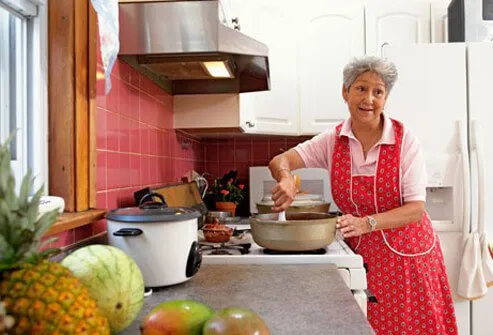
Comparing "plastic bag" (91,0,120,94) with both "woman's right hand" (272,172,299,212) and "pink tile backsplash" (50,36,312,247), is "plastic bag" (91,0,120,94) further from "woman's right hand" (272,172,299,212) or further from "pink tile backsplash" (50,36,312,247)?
"woman's right hand" (272,172,299,212)

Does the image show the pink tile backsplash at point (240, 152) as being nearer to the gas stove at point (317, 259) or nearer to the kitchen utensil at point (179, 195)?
Result: the kitchen utensil at point (179, 195)

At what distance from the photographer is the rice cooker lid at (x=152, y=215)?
100cm

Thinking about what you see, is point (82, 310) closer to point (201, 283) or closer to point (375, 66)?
point (201, 283)

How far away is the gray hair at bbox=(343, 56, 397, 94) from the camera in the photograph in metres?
1.61

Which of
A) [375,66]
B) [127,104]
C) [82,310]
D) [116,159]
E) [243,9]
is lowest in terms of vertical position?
[82,310]

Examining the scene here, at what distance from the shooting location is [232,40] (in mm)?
1420

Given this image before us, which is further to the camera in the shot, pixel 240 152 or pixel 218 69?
pixel 240 152

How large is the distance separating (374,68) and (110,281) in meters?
1.22

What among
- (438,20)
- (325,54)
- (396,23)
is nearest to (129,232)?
(325,54)

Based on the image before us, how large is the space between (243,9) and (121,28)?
1054mm

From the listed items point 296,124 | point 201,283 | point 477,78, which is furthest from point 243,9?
point 201,283

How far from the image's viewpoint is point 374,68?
161 cm

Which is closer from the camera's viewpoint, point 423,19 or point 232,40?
point 232,40

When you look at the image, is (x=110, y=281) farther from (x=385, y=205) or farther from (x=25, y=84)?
(x=385, y=205)
